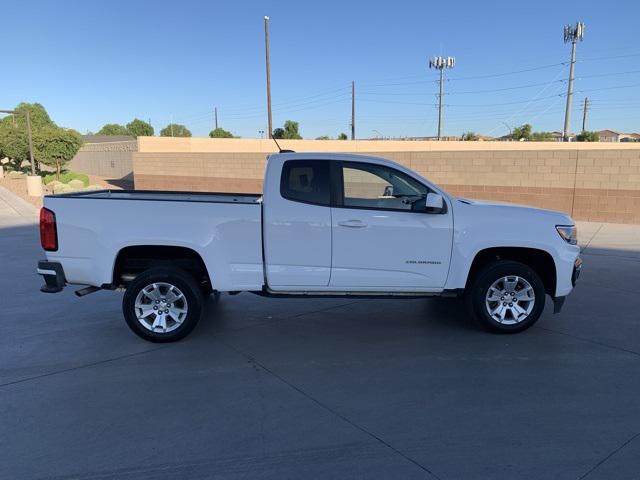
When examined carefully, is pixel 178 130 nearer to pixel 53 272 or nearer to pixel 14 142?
pixel 14 142

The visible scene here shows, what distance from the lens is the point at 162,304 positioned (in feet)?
17.3

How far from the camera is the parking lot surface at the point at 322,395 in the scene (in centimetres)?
326

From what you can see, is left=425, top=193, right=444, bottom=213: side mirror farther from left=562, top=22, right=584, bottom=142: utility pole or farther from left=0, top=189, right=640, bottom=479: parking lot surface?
left=562, top=22, right=584, bottom=142: utility pole

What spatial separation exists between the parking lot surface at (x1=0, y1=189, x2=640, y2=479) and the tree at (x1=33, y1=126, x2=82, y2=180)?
3055 cm

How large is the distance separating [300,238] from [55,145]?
3340 centimetres

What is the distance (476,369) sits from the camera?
4.62 metres

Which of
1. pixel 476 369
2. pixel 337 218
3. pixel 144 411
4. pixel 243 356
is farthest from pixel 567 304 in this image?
pixel 144 411

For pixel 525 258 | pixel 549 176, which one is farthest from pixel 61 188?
pixel 525 258

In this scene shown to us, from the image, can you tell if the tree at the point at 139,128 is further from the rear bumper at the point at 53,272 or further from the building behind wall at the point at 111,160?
the rear bumper at the point at 53,272

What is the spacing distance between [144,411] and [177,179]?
20.8m

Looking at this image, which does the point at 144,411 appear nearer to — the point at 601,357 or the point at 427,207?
the point at 427,207

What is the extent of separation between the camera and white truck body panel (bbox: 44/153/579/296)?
16.6 feet

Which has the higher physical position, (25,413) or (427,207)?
(427,207)

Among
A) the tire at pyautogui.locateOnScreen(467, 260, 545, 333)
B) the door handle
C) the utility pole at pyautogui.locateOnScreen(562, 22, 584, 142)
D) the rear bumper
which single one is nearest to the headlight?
the tire at pyautogui.locateOnScreen(467, 260, 545, 333)
